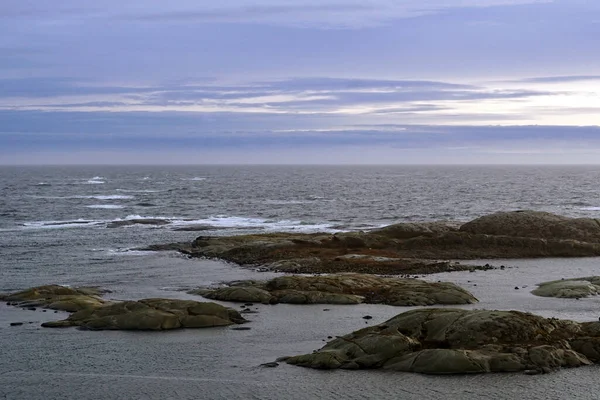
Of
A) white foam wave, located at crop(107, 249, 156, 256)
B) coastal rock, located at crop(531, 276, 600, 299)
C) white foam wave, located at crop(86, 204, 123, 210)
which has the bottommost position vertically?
white foam wave, located at crop(107, 249, 156, 256)

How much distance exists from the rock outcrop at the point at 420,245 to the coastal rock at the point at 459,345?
21.3m

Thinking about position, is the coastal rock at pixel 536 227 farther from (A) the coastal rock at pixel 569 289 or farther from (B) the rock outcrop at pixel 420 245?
(A) the coastal rock at pixel 569 289

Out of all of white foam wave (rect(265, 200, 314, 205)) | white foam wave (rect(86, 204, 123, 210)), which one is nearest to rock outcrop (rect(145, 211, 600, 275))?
white foam wave (rect(86, 204, 123, 210))

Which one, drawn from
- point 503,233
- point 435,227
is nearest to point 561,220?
point 503,233

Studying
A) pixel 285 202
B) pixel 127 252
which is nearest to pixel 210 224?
pixel 127 252

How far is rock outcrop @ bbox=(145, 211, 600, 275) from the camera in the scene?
49.3m

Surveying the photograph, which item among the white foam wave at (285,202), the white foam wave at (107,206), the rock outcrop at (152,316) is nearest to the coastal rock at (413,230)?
the rock outcrop at (152,316)

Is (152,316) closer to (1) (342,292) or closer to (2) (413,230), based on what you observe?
(1) (342,292)

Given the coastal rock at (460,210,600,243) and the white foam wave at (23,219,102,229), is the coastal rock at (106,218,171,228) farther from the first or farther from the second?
the coastal rock at (460,210,600,243)

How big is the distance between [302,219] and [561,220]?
3334 cm

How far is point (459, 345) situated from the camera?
24.5 metres

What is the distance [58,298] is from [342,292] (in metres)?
13.0

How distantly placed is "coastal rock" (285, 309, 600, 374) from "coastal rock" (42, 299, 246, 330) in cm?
660

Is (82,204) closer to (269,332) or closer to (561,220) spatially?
(561,220)
